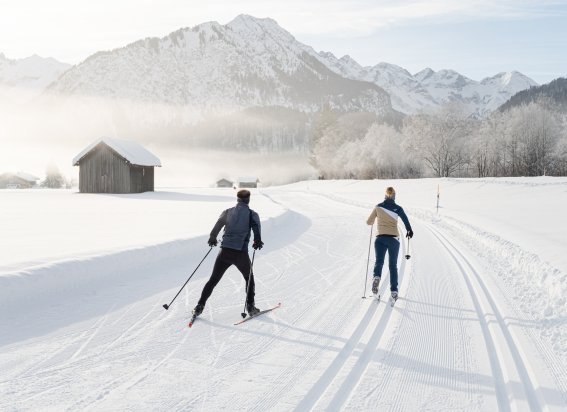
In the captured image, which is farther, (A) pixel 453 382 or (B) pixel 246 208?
(B) pixel 246 208

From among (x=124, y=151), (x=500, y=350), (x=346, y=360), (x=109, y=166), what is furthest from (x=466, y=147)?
(x=346, y=360)

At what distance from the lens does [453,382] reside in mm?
4664

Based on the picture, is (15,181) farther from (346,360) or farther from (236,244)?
(346,360)

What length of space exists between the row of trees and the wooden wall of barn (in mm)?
36485

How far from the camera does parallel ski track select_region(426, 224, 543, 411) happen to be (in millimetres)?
4359

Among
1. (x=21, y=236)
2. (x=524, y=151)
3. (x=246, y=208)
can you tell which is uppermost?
(x=524, y=151)

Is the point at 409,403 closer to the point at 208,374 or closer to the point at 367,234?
the point at 208,374

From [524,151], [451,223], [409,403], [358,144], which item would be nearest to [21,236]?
[409,403]

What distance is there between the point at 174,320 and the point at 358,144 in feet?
219

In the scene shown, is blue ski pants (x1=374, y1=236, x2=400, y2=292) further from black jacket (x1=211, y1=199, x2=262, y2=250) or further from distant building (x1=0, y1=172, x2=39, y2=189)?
distant building (x1=0, y1=172, x2=39, y2=189)

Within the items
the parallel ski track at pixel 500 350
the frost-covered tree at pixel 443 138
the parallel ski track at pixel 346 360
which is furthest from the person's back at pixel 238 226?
the frost-covered tree at pixel 443 138

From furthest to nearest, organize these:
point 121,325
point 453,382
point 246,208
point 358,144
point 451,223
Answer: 1. point 358,144
2. point 451,223
3. point 246,208
4. point 121,325
5. point 453,382

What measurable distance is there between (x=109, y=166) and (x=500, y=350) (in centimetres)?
4084

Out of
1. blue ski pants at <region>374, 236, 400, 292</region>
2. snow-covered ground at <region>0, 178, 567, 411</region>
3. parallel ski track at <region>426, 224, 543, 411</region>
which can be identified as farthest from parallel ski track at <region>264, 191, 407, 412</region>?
parallel ski track at <region>426, 224, 543, 411</region>
